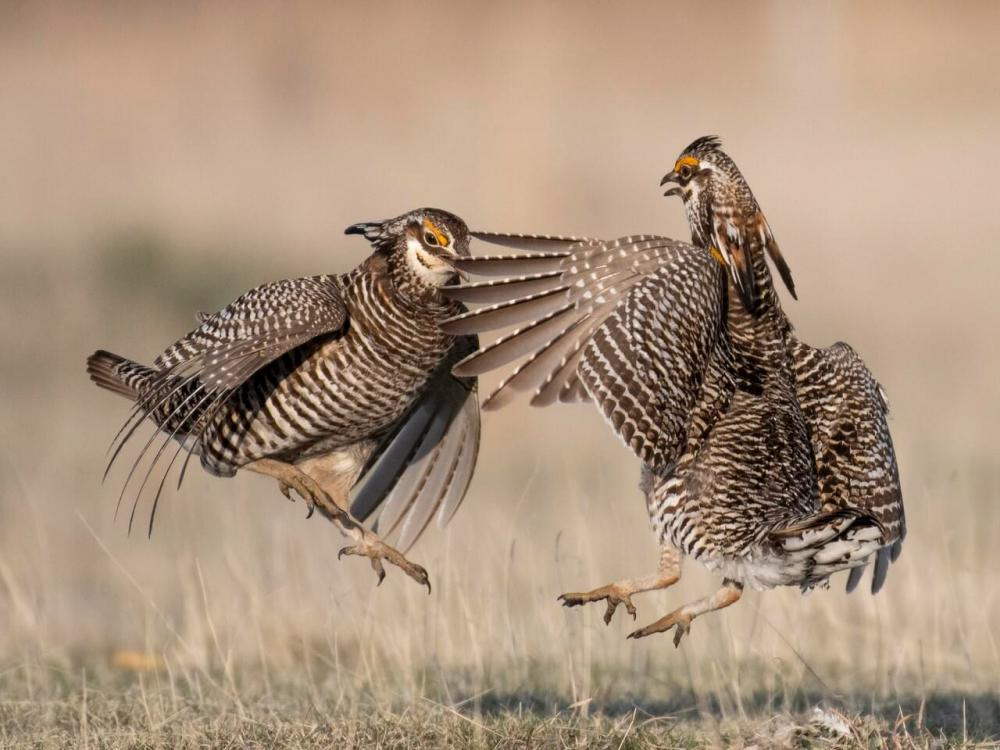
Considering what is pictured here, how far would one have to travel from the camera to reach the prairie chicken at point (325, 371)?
5.19 metres

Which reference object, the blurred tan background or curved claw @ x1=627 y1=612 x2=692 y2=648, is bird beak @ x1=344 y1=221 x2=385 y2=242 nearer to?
the blurred tan background

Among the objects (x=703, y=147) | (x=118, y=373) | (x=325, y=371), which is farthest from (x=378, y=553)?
(x=703, y=147)

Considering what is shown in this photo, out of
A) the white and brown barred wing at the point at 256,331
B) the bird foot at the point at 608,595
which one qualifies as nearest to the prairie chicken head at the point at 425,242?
the white and brown barred wing at the point at 256,331

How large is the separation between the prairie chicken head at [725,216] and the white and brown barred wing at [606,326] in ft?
1.37

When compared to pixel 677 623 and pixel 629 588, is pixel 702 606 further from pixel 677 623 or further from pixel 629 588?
pixel 629 588

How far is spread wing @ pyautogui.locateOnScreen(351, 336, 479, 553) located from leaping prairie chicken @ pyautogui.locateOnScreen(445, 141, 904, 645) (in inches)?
46.4

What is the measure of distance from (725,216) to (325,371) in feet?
4.84

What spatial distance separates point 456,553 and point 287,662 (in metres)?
1.37

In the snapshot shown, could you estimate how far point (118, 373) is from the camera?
19.0 ft

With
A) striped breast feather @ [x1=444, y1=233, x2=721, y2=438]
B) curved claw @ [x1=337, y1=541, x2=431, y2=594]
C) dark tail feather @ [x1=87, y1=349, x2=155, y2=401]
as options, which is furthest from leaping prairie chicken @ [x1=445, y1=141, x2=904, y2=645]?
dark tail feather @ [x1=87, y1=349, x2=155, y2=401]

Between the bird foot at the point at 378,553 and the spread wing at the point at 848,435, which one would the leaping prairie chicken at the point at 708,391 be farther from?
the bird foot at the point at 378,553

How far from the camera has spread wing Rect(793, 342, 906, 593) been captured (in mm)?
4621

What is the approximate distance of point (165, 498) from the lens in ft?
32.4

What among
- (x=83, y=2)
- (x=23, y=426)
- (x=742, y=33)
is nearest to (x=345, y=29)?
(x=83, y=2)
